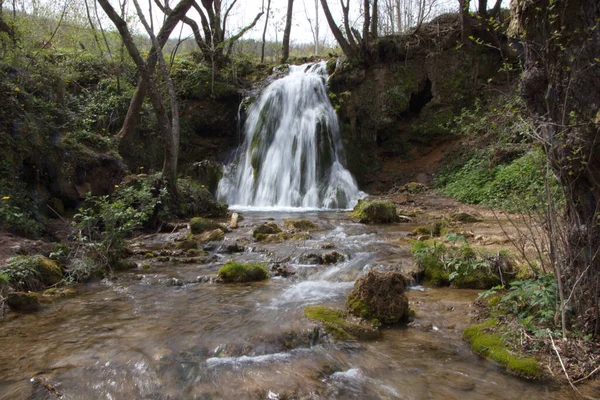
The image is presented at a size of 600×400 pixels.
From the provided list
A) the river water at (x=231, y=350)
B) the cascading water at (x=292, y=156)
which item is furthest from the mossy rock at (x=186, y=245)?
the cascading water at (x=292, y=156)

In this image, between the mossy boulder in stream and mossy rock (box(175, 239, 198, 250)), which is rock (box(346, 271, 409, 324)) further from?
the mossy boulder in stream

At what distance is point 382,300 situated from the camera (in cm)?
455

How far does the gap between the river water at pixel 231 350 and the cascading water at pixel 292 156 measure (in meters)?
9.99

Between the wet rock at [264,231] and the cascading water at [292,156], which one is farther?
the cascading water at [292,156]

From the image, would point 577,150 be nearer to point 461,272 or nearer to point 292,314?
point 461,272

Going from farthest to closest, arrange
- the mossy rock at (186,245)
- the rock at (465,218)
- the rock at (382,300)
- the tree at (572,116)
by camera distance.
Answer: the rock at (465,218) → the mossy rock at (186,245) → the rock at (382,300) → the tree at (572,116)

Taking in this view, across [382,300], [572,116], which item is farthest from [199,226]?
[572,116]

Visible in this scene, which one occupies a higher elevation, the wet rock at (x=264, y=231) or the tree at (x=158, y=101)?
the tree at (x=158, y=101)

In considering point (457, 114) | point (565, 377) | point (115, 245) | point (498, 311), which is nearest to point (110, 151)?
point (115, 245)

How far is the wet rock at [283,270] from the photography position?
262 inches

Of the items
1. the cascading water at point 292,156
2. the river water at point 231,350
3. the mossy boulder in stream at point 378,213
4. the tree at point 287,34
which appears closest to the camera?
the river water at point 231,350

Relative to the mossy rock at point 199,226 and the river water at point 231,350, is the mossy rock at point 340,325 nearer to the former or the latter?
the river water at point 231,350

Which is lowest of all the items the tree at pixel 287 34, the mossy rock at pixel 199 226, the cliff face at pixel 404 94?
the mossy rock at pixel 199 226

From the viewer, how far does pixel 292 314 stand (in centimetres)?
481
